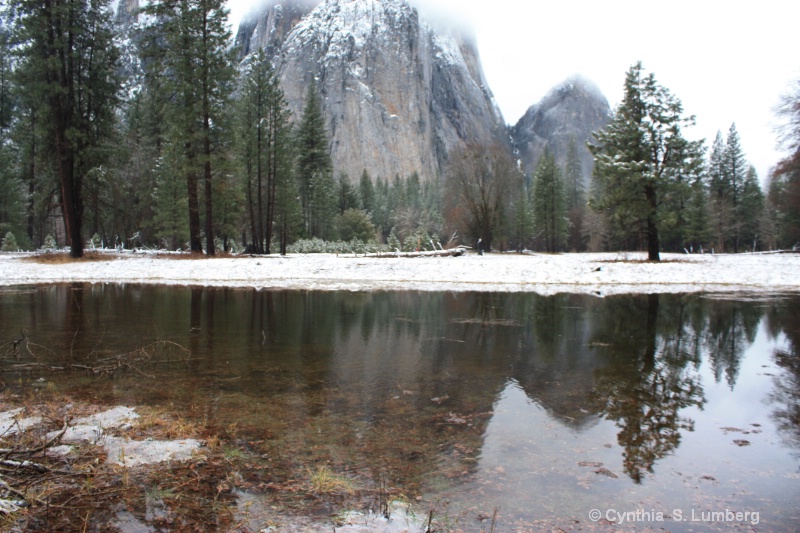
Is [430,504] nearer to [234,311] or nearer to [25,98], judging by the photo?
[234,311]

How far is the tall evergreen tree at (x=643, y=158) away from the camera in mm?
29109

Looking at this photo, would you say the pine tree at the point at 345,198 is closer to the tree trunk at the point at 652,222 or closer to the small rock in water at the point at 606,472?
the tree trunk at the point at 652,222

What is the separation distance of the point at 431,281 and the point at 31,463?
19.7 m

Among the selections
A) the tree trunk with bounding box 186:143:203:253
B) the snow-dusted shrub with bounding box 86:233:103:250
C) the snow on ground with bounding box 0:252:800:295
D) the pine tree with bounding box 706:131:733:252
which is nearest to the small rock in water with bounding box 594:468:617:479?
the snow on ground with bounding box 0:252:800:295

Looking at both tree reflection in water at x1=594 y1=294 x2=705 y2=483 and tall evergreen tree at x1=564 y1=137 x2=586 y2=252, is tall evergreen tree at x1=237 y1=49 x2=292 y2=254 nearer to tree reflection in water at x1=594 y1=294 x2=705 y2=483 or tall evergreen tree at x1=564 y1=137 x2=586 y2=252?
tree reflection in water at x1=594 y1=294 x2=705 y2=483

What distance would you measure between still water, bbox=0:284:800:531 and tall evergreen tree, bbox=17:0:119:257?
15.8m

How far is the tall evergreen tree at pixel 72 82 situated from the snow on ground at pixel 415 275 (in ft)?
15.9

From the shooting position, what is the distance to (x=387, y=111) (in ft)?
529

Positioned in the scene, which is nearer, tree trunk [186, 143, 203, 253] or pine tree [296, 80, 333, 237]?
tree trunk [186, 143, 203, 253]

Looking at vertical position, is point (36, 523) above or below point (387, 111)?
below

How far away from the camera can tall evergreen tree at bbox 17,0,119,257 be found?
78.6ft

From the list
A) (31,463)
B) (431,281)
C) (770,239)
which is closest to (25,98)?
(431,281)

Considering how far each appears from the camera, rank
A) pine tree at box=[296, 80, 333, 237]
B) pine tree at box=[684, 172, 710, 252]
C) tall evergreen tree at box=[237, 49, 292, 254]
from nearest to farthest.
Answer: tall evergreen tree at box=[237, 49, 292, 254], pine tree at box=[296, 80, 333, 237], pine tree at box=[684, 172, 710, 252]

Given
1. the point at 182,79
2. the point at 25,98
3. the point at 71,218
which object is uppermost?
the point at 182,79
